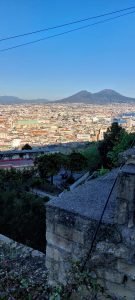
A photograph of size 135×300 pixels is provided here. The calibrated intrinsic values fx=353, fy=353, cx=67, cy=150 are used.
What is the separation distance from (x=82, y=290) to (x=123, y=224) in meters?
0.73

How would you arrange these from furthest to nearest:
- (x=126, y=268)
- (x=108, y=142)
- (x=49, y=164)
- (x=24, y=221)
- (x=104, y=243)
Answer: (x=108, y=142), (x=49, y=164), (x=24, y=221), (x=104, y=243), (x=126, y=268)

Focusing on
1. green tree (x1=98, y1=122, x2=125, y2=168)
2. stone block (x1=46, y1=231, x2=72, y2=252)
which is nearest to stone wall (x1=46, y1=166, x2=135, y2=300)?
stone block (x1=46, y1=231, x2=72, y2=252)

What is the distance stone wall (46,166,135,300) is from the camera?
2982 millimetres

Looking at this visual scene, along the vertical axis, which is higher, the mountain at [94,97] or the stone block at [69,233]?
the mountain at [94,97]

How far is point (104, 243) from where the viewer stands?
316 cm

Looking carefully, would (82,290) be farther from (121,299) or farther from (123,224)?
(123,224)

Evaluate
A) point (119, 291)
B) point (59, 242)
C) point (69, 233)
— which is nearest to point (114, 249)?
point (119, 291)

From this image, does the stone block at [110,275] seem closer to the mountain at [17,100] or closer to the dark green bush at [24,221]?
the dark green bush at [24,221]

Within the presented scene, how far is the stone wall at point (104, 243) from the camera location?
2.98 meters

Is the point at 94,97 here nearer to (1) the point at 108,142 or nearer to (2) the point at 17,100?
(2) the point at 17,100

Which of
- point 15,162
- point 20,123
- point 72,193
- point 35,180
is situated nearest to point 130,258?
point 72,193

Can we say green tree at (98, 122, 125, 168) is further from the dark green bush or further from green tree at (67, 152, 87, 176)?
the dark green bush

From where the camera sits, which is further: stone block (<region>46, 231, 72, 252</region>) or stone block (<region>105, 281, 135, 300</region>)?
stone block (<region>46, 231, 72, 252</region>)

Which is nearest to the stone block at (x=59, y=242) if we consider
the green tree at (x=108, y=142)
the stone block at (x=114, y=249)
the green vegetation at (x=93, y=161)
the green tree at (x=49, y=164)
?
the stone block at (x=114, y=249)
